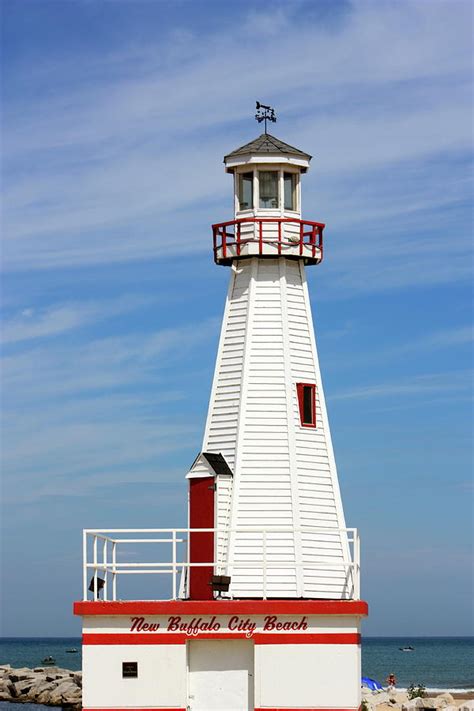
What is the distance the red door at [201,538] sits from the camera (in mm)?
34344

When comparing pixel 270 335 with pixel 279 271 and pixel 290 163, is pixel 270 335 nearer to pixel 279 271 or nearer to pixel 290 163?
pixel 279 271

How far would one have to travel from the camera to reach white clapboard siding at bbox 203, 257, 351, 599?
34.4 m

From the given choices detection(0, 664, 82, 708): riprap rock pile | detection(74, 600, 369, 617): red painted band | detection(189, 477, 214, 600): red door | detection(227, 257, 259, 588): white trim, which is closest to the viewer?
detection(74, 600, 369, 617): red painted band

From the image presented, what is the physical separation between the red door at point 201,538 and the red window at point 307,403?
263 cm

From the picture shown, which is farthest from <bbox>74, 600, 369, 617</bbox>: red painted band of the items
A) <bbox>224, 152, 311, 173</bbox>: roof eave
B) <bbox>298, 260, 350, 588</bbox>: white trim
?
<bbox>224, 152, 311, 173</bbox>: roof eave

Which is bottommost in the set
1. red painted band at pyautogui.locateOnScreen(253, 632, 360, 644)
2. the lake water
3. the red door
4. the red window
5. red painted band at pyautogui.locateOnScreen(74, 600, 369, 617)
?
the lake water

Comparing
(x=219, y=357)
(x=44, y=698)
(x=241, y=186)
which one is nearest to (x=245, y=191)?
(x=241, y=186)

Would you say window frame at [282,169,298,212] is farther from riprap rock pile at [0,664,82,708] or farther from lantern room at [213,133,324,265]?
riprap rock pile at [0,664,82,708]

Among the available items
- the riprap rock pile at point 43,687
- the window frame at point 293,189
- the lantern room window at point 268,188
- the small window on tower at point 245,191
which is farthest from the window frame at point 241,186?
the riprap rock pile at point 43,687

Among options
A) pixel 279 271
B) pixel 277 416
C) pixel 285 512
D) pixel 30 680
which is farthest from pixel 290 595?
pixel 30 680

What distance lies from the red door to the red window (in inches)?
103

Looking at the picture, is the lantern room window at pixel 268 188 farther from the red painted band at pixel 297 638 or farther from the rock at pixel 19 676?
the rock at pixel 19 676

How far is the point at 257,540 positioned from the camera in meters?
34.5

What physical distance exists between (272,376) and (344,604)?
584 centimetres
